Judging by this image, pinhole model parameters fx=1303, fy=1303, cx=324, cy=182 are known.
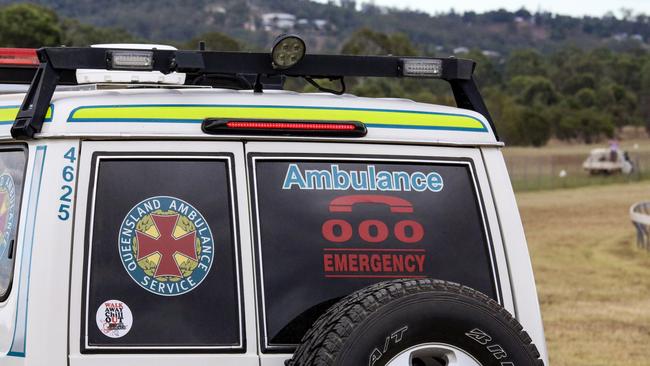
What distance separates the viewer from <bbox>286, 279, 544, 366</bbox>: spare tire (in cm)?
371

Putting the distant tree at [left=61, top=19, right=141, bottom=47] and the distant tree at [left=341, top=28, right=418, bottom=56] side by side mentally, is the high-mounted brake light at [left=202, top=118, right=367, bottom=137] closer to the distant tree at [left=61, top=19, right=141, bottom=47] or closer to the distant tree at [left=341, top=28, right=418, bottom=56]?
the distant tree at [left=341, top=28, right=418, bottom=56]

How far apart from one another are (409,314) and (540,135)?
10169 cm

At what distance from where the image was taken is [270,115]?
423cm

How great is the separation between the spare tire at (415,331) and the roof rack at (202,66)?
0.90 meters

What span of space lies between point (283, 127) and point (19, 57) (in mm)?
2646

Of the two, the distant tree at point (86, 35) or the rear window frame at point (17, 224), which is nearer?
the rear window frame at point (17, 224)

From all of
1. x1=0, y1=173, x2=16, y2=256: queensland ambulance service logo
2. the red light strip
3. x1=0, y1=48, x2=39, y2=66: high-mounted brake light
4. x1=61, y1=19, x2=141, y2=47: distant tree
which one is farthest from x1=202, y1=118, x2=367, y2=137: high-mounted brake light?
x1=61, y1=19, x2=141, y2=47: distant tree

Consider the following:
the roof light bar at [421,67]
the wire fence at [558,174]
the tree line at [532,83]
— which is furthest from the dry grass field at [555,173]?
the roof light bar at [421,67]

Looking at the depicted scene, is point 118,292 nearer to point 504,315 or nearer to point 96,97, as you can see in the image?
point 96,97

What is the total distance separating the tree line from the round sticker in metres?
56.0

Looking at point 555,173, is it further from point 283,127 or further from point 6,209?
point 6,209

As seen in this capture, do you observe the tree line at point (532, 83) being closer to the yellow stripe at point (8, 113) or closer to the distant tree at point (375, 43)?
the distant tree at point (375, 43)

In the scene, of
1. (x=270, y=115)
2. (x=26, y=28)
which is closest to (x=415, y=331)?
(x=270, y=115)

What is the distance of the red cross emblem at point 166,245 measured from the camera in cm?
400
